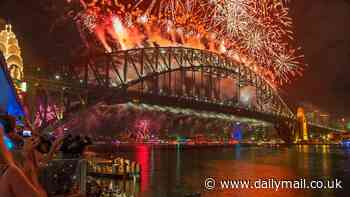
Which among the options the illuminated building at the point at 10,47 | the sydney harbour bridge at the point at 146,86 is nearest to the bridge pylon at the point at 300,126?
the sydney harbour bridge at the point at 146,86

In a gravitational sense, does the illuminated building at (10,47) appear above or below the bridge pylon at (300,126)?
above

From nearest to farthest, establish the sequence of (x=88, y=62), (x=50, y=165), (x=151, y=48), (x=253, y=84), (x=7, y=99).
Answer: (x=50, y=165)
(x=7, y=99)
(x=88, y=62)
(x=151, y=48)
(x=253, y=84)

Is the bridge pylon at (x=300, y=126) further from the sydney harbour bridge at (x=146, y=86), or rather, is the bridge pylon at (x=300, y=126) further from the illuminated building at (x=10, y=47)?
the illuminated building at (x=10, y=47)

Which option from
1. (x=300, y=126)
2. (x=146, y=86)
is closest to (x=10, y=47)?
(x=146, y=86)

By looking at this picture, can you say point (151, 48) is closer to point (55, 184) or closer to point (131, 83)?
point (131, 83)

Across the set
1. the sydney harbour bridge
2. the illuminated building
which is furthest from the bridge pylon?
the illuminated building

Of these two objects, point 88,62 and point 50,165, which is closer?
point 50,165

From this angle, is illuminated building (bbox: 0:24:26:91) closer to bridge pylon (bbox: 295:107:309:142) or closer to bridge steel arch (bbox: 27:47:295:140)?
bridge steel arch (bbox: 27:47:295:140)

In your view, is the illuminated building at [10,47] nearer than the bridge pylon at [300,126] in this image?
Yes

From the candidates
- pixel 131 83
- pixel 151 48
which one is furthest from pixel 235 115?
pixel 131 83

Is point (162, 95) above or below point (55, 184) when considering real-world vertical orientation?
above

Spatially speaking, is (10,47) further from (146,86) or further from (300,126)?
(300,126)
